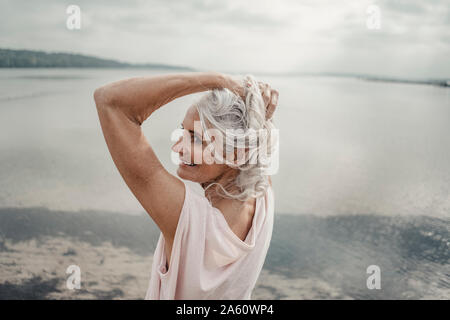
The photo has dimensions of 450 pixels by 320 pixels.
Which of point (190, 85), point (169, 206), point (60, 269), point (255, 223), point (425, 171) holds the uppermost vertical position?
point (190, 85)

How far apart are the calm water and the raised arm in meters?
0.47

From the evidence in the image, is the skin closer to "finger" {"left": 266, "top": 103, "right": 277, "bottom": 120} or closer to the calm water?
"finger" {"left": 266, "top": 103, "right": 277, "bottom": 120}

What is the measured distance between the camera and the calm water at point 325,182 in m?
4.53

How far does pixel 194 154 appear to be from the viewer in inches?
50.8

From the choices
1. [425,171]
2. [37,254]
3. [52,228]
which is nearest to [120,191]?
[52,228]

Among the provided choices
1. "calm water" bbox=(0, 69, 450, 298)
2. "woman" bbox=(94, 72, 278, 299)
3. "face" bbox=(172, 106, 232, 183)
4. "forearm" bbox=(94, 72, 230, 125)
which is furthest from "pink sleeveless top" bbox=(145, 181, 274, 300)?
"calm water" bbox=(0, 69, 450, 298)

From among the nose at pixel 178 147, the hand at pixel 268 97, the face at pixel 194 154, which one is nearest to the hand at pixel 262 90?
the hand at pixel 268 97

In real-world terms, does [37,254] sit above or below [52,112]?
below

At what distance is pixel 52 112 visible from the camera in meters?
11.0

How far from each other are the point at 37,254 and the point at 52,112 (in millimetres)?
7612

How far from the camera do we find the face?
4.12 ft

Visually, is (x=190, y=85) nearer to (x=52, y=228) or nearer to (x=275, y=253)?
(x=275, y=253)
